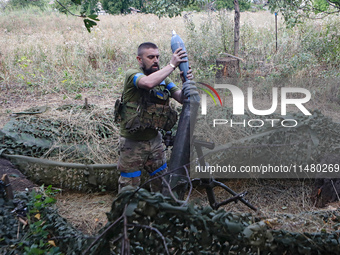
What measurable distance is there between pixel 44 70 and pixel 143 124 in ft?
20.9

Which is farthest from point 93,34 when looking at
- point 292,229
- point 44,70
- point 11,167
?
point 292,229

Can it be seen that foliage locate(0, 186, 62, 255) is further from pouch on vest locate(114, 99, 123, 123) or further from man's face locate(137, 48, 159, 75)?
man's face locate(137, 48, 159, 75)

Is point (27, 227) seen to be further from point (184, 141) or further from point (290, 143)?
point (290, 143)

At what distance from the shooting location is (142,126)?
11.2ft

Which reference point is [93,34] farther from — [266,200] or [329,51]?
[266,200]

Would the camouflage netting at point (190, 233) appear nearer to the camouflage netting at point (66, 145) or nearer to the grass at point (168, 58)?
the camouflage netting at point (66, 145)

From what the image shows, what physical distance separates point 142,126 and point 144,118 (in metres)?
0.08

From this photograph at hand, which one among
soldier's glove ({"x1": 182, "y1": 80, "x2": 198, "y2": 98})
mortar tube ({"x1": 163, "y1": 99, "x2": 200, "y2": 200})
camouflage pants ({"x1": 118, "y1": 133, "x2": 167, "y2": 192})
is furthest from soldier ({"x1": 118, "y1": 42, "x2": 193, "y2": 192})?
mortar tube ({"x1": 163, "y1": 99, "x2": 200, "y2": 200})

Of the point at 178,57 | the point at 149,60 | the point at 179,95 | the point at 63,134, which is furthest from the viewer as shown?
the point at 63,134

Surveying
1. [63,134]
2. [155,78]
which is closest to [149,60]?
[155,78]

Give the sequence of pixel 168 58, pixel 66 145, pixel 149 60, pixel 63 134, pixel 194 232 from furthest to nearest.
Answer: pixel 168 58
pixel 63 134
pixel 66 145
pixel 149 60
pixel 194 232

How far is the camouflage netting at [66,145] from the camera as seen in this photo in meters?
4.21

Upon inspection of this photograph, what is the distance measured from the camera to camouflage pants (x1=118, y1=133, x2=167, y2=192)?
3543mm

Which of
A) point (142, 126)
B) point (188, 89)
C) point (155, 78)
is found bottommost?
point (142, 126)
